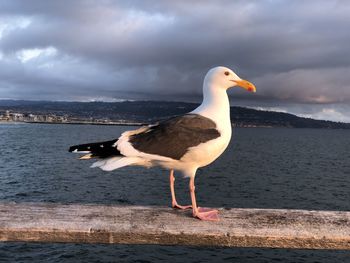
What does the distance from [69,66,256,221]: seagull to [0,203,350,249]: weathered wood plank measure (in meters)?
0.80

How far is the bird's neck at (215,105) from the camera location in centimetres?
610

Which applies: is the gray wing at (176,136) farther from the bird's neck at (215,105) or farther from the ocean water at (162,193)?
the ocean water at (162,193)

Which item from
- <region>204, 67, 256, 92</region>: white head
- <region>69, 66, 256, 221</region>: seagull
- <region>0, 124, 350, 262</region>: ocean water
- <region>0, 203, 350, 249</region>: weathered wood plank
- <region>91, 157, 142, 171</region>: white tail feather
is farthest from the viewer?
<region>0, 124, 350, 262</region>: ocean water

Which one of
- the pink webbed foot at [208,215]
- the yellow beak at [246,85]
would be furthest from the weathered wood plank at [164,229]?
the yellow beak at [246,85]

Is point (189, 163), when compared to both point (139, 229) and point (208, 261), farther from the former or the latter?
point (208, 261)

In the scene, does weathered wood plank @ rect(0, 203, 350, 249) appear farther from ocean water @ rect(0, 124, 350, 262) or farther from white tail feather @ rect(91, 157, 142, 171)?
ocean water @ rect(0, 124, 350, 262)

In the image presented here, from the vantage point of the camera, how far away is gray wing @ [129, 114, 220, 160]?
5.78 m

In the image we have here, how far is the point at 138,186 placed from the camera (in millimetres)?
42531

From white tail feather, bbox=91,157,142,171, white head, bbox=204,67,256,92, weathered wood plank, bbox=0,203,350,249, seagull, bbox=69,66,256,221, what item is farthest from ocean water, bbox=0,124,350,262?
weathered wood plank, bbox=0,203,350,249

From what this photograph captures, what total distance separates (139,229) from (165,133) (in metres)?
1.85

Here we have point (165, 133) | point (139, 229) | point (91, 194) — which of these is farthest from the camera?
point (91, 194)

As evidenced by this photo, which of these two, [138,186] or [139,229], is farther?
[138,186]

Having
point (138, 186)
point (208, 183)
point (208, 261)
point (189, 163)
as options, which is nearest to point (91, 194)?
point (138, 186)

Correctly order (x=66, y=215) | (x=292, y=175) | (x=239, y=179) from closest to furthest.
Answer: (x=66, y=215), (x=239, y=179), (x=292, y=175)
